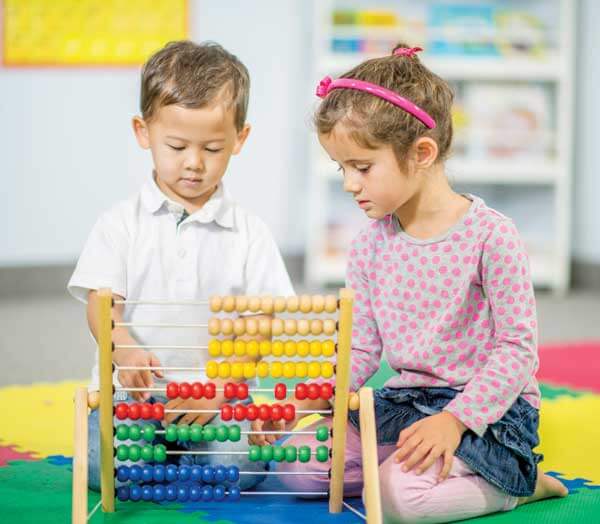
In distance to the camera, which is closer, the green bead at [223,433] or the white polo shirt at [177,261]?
the green bead at [223,433]

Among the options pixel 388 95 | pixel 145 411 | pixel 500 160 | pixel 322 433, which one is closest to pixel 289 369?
pixel 322 433

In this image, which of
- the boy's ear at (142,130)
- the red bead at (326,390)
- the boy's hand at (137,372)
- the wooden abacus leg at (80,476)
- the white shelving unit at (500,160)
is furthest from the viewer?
the white shelving unit at (500,160)

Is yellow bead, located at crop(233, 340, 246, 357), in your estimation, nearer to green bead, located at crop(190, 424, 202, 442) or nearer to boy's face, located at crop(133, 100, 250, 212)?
green bead, located at crop(190, 424, 202, 442)

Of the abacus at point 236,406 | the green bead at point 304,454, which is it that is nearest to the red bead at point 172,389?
the abacus at point 236,406

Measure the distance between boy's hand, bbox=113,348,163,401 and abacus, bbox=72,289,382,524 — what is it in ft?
0.30

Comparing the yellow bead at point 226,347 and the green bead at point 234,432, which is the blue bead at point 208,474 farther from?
the yellow bead at point 226,347

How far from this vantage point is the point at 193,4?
3918 millimetres

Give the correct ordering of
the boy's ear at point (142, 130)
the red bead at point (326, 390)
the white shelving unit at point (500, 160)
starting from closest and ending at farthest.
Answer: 1. the red bead at point (326, 390)
2. the boy's ear at point (142, 130)
3. the white shelving unit at point (500, 160)

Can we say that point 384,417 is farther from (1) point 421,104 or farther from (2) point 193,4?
(2) point 193,4

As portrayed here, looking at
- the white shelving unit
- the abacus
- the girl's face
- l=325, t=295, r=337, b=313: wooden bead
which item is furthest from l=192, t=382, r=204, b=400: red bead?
the white shelving unit

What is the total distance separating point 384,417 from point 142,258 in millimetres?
496

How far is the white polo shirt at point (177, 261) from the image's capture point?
1806 mm

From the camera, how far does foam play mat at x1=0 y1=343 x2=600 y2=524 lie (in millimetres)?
1602

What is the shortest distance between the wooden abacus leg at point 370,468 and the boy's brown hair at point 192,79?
588 mm
